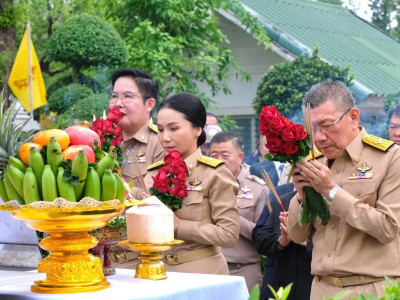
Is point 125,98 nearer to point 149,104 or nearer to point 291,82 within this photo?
point 149,104

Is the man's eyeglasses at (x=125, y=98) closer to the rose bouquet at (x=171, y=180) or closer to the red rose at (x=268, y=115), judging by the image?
the rose bouquet at (x=171, y=180)

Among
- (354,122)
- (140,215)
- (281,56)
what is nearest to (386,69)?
(281,56)

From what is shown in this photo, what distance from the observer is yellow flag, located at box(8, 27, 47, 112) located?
1212 centimetres

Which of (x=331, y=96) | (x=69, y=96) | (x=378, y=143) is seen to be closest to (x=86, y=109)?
(x=69, y=96)

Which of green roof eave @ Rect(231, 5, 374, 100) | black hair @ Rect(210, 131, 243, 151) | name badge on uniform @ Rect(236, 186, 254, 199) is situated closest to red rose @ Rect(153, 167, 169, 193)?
name badge on uniform @ Rect(236, 186, 254, 199)

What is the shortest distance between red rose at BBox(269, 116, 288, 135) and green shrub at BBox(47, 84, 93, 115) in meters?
6.33

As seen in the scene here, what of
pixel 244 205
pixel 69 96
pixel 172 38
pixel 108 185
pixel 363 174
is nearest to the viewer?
pixel 108 185

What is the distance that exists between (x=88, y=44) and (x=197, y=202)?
19.3 feet

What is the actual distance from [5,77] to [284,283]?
8.62 m

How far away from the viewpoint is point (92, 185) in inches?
127

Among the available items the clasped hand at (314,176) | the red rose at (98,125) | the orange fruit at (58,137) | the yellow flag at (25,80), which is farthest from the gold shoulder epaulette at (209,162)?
the yellow flag at (25,80)

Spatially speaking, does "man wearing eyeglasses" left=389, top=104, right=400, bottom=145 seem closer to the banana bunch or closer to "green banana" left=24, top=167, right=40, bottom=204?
the banana bunch

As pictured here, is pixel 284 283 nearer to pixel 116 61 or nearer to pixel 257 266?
pixel 257 266

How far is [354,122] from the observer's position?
4.13 m
